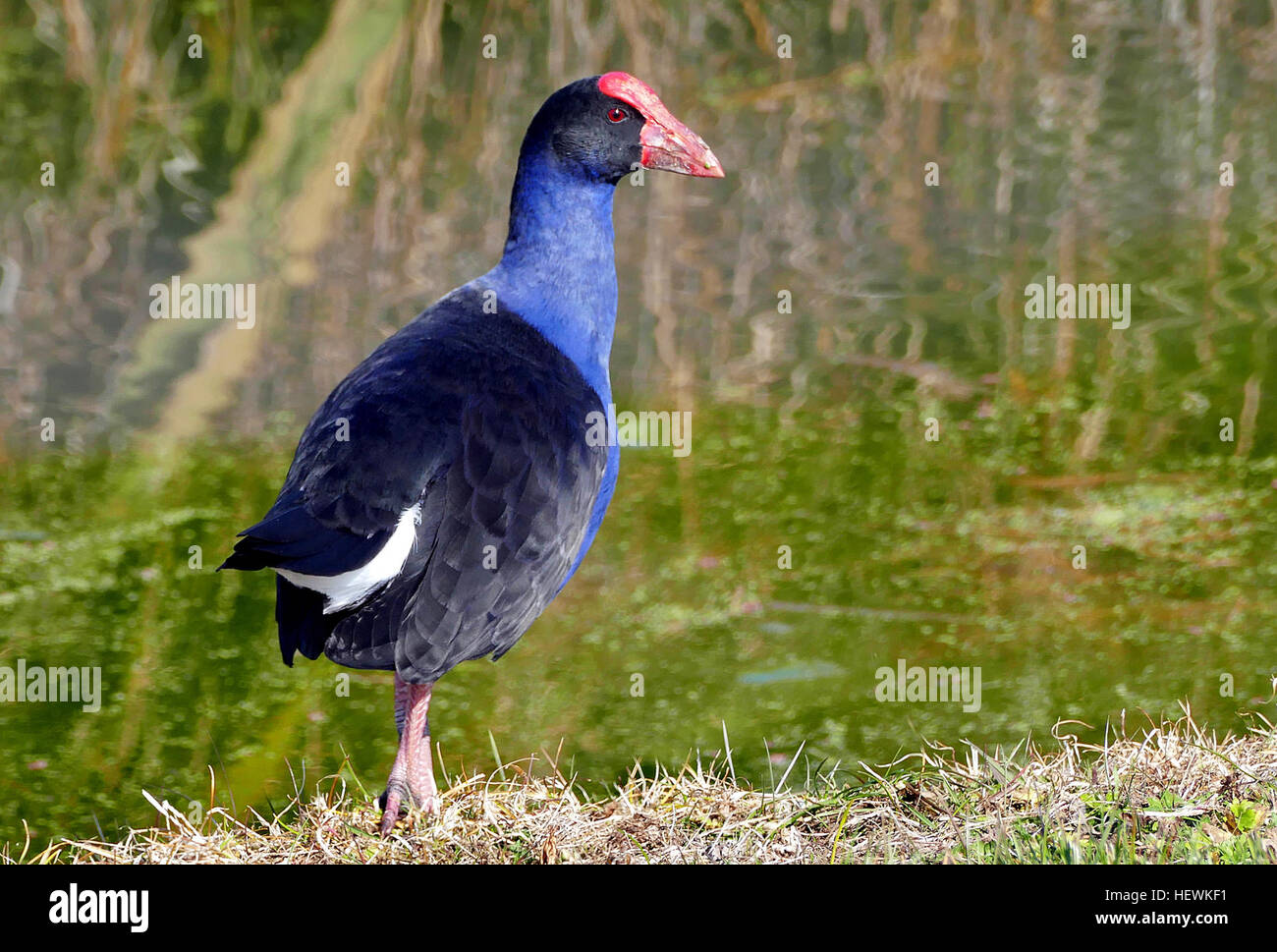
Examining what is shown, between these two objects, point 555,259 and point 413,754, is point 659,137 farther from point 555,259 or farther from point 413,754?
point 413,754

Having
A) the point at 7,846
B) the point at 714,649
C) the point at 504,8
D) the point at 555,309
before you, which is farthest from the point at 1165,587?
the point at 504,8

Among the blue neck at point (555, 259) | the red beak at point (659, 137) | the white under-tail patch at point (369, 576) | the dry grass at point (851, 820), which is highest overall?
the red beak at point (659, 137)

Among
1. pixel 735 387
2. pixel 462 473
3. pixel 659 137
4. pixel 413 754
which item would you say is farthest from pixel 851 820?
pixel 735 387

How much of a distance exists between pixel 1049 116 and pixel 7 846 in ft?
22.3

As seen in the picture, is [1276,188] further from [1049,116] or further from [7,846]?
[7,846]

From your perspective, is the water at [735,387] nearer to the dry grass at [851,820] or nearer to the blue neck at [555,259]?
the dry grass at [851,820]

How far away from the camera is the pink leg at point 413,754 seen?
10.2 ft

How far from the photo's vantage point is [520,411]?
3102 mm

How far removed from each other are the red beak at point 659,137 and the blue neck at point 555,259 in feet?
0.54

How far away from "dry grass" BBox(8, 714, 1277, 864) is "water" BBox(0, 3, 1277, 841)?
37 centimetres

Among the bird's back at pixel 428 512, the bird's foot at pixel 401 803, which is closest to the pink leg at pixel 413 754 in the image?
the bird's foot at pixel 401 803

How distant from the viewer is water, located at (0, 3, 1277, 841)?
394 centimetres

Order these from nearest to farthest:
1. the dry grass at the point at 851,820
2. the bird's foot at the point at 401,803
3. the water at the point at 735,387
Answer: the dry grass at the point at 851,820 → the bird's foot at the point at 401,803 → the water at the point at 735,387

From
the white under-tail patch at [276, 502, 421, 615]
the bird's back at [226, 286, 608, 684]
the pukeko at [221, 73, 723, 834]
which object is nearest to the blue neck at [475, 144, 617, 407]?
the pukeko at [221, 73, 723, 834]
